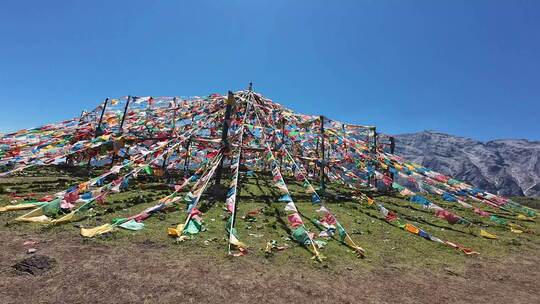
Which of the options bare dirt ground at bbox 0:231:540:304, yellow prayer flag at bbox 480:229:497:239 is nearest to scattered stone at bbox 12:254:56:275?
bare dirt ground at bbox 0:231:540:304

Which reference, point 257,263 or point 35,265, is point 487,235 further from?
point 35,265

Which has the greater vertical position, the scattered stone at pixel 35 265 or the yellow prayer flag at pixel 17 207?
the yellow prayer flag at pixel 17 207

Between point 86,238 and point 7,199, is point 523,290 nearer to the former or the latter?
point 86,238

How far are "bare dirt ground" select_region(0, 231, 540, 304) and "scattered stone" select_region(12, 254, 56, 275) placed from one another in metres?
0.14

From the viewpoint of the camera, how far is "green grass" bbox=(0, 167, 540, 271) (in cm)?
1022

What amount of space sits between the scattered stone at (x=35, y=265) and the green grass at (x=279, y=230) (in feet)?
5.31

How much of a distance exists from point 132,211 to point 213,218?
351 centimetres

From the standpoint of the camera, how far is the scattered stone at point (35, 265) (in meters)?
7.43

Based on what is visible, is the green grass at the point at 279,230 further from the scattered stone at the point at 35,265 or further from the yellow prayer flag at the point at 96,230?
the scattered stone at the point at 35,265

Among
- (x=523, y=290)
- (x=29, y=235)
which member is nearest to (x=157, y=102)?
(x=29, y=235)

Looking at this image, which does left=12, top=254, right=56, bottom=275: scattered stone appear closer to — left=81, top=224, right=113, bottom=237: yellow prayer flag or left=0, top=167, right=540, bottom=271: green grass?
left=0, top=167, right=540, bottom=271: green grass

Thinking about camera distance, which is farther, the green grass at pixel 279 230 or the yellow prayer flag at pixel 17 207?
the yellow prayer flag at pixel 17 207

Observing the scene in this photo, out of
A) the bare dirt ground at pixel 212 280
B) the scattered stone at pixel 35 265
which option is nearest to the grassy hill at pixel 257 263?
the bare dirt ground at pixel 212 280

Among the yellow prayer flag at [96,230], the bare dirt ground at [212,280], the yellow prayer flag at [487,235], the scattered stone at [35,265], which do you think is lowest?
the bare dirt ground at [212,280]
